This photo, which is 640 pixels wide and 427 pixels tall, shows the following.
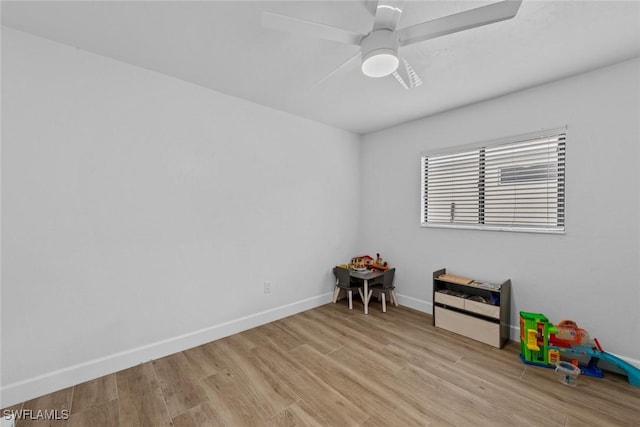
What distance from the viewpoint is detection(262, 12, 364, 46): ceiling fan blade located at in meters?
1.23

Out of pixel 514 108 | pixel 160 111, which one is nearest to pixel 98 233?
pixel 160 111

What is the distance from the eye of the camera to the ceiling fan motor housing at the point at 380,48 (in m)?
1.38

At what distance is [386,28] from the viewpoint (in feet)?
4.62

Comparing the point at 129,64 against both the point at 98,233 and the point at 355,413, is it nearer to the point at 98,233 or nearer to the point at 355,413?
the point at 98,233

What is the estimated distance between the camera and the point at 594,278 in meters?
2.12

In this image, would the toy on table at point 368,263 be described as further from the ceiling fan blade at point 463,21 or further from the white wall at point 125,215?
the ceiling fan blade at point 463,21

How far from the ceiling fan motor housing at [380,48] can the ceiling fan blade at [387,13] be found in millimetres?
27

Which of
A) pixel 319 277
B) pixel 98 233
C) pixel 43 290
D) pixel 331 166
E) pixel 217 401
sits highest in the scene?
pixel 331 166

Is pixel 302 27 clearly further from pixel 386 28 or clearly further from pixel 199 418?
pixel 199 418

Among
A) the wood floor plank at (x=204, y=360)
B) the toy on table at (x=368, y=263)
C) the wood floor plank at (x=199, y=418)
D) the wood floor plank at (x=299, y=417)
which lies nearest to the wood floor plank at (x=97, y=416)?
the wood floor plank at (x=199, y=418)

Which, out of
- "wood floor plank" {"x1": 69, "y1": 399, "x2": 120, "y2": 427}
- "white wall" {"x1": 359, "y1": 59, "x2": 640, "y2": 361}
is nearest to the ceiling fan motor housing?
"white wall" {"x1": 359, "y1": 59, "x2": 640, "y2": 361}

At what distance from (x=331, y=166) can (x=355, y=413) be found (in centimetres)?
278

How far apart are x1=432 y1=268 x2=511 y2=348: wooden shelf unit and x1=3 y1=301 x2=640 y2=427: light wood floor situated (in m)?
0.12

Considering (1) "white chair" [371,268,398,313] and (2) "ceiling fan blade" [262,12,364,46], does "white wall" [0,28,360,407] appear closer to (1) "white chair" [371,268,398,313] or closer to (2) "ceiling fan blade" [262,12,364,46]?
(1) "white chair" [371,268,398,313]
